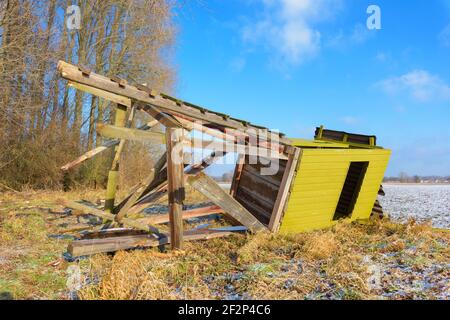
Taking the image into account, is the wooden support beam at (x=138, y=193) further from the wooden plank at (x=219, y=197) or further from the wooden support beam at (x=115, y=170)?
the wooden plank at (x=219, y=197)

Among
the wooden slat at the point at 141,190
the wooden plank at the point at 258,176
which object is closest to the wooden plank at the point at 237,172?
the wooden plank at the point at 258,176

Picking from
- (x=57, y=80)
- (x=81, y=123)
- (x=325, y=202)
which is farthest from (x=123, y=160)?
(x=325, y=202)

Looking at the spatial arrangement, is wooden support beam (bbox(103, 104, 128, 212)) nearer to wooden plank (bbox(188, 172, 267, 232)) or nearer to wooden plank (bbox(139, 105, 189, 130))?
wooden plank (bbox(139, 105, 189, 130))

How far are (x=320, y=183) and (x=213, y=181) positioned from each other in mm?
2578

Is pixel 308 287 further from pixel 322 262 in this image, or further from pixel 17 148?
pixel 17 148

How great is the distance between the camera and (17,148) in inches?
493

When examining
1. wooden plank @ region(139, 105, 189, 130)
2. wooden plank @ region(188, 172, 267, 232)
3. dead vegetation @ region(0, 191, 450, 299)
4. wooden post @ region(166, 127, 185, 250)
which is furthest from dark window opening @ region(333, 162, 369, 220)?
wooden plank @ region(139, 105, 189, 130)

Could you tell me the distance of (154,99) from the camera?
18.1ft

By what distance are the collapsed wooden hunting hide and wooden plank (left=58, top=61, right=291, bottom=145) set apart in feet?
0.05

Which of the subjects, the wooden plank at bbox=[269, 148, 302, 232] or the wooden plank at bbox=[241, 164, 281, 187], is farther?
the wooden plank at bbox=[241, 164, 281, 187]

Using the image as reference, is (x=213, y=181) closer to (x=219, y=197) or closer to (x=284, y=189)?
(x=219, y=197)

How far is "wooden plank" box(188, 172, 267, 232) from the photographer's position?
221 inches
